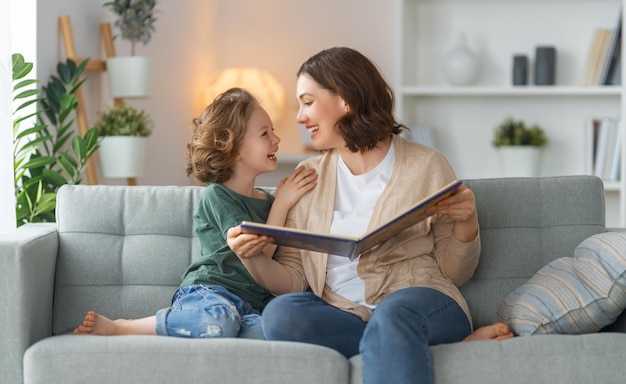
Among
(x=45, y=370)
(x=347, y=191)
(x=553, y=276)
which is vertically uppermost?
(x=347, y=191)

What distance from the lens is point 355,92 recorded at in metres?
2.40

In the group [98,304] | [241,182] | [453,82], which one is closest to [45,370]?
[98,304]

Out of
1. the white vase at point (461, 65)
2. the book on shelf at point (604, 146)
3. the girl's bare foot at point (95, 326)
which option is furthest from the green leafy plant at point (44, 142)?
the book on shelf at point (604, 146)

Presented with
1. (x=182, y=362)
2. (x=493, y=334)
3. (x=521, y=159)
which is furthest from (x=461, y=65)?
(x=182, y=362)

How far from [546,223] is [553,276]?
0.24 m

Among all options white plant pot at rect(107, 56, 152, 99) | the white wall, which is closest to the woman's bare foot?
white plant pot at rect(107, 56, 152, 99)

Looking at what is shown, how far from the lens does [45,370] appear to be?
6.91 ft

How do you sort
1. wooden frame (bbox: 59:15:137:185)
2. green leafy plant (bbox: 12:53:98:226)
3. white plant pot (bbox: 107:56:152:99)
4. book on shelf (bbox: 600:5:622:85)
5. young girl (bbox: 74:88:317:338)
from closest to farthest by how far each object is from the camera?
young girl (bbox: 74:88:317:338), green leafy plant (bbox: 12:53:98:226), wooden frame (bbox: 59:15:137:185), white plant pot (bbox: 107:56:152:99), book on shelf (bbox: 600:5:622:85)

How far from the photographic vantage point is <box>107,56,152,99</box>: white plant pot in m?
3.81

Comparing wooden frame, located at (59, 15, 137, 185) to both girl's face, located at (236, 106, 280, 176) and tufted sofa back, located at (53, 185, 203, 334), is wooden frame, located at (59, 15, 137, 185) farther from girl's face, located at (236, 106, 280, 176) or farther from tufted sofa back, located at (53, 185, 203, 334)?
girl's face, located at (236, 106, 280, 176)

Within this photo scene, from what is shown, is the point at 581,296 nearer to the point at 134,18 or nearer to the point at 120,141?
the point at 120,141

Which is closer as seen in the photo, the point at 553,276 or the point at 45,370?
the point at 45,370

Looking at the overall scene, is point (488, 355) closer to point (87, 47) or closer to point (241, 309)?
point (241, 309)

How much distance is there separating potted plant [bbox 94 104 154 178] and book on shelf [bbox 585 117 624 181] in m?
2.12
